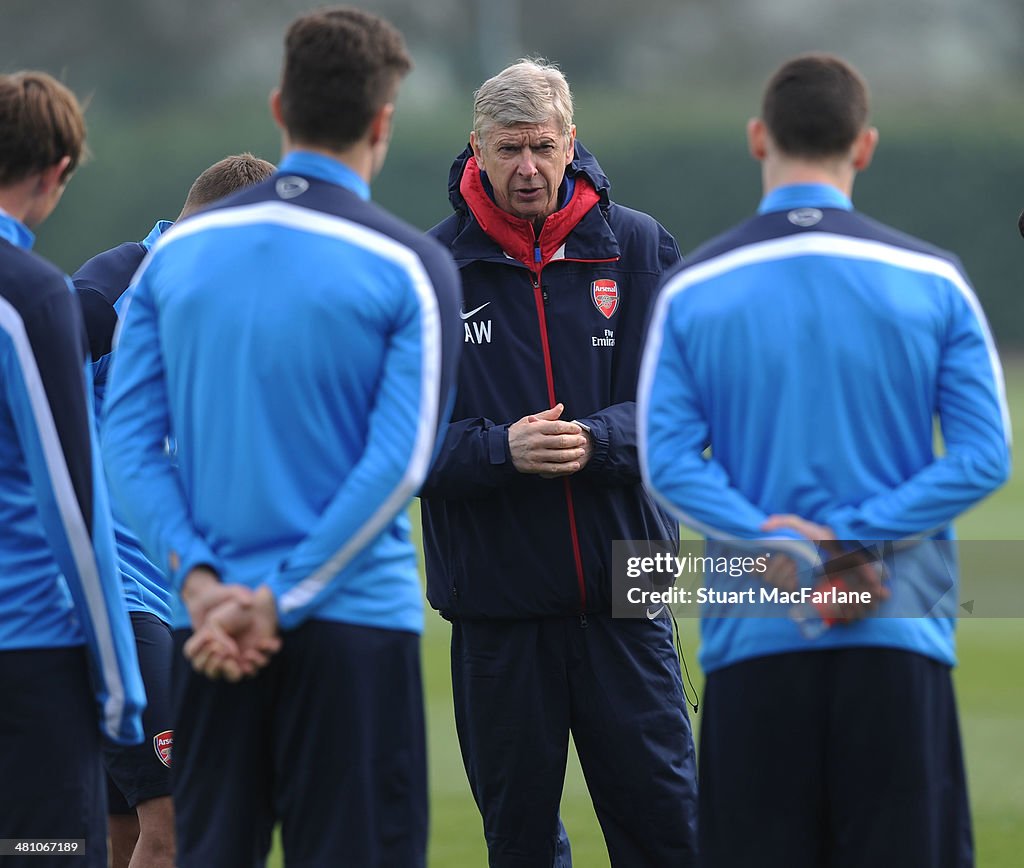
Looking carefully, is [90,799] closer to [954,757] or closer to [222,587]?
[222,587]

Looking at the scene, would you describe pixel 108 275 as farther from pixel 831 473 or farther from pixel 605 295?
pixel 831 473

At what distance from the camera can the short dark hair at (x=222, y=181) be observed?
4344mm

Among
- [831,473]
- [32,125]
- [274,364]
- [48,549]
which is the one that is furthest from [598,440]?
[32,125]

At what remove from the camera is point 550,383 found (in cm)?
438

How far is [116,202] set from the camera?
1192 inches

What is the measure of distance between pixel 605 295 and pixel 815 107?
1319 millimetres

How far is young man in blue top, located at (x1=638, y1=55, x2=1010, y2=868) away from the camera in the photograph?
3137 mm

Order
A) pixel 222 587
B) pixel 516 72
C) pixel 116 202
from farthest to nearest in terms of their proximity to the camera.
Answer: pixel 116 202 → pixel 516 72 → pixel 222 587

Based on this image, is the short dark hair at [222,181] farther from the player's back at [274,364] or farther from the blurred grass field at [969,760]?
the blurred grass field at [969,760]

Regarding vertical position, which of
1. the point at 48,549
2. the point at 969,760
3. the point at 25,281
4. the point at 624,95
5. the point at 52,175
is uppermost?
the point at 624,95

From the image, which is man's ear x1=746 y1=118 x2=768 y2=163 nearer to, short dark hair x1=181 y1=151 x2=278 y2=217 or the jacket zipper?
the jacket zipper

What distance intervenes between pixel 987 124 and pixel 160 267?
102 feet

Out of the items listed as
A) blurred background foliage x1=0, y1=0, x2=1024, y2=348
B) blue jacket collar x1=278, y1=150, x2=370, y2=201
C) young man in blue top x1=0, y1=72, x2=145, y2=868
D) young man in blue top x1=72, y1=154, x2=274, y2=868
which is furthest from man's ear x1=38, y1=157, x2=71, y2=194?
blurred background foliage x1=0, y1=0, x2=1024, y2=348

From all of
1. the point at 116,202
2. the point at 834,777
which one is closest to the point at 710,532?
the point at 834,777
